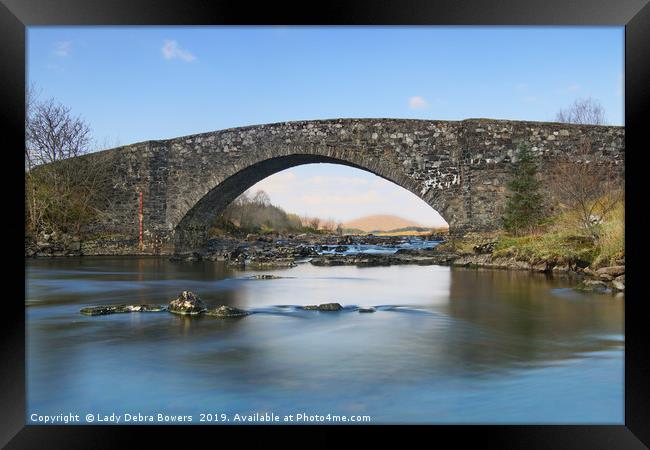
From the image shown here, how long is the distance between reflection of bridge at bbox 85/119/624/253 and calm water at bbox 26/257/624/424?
7856 mm

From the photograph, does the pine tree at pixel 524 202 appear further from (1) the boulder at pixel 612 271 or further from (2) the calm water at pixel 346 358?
(2) the calm water at pixel 346 358

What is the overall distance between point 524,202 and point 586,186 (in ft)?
5.65

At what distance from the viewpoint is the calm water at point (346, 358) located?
3.05 meters

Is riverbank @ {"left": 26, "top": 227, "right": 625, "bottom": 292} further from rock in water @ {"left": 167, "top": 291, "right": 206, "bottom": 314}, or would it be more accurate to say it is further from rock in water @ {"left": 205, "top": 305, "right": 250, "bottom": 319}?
rock in water @ {"left": 167, "top": 291, "right": 206, "bottom": 314}

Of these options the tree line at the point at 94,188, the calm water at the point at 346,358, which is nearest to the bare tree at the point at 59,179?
the tree line at the point at 94,188

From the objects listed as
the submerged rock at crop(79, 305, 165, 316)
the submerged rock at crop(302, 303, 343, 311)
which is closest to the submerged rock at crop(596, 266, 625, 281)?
the submerged rock at crop(302, 303, 343, 311)

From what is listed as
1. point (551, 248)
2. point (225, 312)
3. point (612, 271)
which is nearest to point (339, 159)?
point (551, 248)

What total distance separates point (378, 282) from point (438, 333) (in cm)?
477

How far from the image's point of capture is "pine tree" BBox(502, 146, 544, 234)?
47.0ft

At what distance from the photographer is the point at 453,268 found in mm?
13047

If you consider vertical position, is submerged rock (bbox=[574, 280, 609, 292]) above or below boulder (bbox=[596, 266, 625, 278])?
below

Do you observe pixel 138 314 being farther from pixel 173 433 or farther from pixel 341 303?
pixel 173 433

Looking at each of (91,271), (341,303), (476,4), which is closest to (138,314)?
(341,303)

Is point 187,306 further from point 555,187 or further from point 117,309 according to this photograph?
point 555,187
